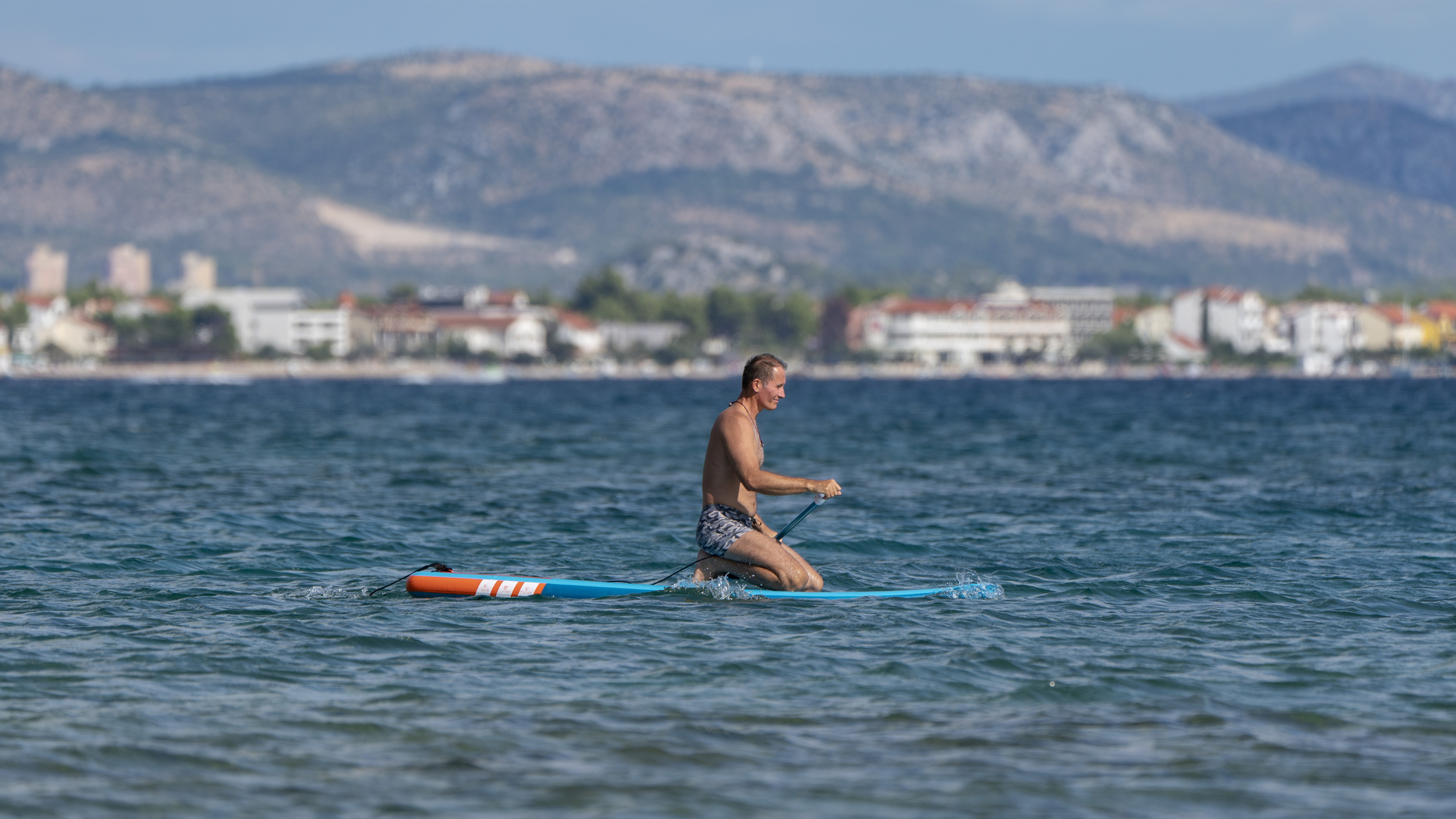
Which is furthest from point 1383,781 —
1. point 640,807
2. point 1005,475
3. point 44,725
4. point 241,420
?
point 241,420

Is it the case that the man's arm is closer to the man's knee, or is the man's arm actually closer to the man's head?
the man's head

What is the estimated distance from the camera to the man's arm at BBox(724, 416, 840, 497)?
1773cm

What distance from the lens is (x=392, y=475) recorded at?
43.8m

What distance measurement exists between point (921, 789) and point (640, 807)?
1.88 m

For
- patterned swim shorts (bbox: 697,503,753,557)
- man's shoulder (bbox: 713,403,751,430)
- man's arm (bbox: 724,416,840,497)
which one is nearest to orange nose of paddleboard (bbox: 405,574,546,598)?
patterned swim shorts (bbox: 697,503,753,557)

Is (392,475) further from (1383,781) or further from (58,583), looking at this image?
(1383,781)

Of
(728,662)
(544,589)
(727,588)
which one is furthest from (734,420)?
(544,589)

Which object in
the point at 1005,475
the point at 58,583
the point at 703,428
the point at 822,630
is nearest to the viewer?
the point at 822,630

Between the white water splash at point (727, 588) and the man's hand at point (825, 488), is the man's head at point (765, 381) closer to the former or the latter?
the man's hand at point (825, 488)

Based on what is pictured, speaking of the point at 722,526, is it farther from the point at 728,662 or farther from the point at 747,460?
the point at 728,662

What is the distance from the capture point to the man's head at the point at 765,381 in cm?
1773

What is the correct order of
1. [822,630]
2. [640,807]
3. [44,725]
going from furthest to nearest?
[822,630]
[44,725]
[640,807]

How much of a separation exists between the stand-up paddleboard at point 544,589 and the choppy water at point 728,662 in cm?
25

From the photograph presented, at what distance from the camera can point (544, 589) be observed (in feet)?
64.6
